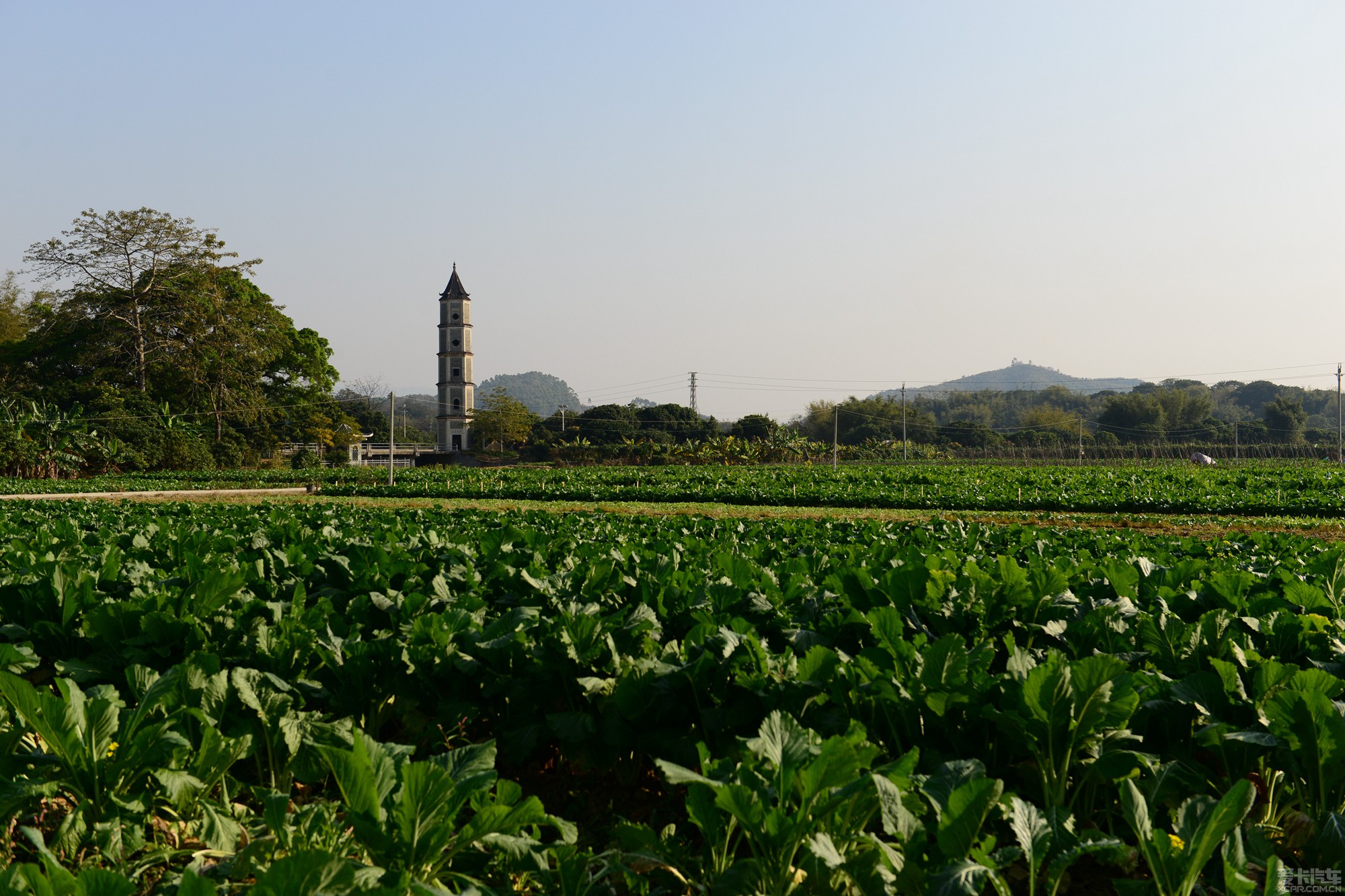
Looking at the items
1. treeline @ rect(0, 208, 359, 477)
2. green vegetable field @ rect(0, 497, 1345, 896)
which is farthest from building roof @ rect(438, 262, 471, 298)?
green vegetable field @ rect(0, 497, 1345, 896)

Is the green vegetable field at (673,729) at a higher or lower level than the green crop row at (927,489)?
higher

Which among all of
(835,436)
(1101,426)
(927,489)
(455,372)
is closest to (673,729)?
(927,489)

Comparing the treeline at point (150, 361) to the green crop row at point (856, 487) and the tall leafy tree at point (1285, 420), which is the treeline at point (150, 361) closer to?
the green crop row at point (856, 487)

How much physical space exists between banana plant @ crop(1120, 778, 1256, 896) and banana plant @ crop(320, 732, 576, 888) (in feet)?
5.12

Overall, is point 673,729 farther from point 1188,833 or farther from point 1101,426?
point 1101,426

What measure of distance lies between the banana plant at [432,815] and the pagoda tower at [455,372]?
84330mm

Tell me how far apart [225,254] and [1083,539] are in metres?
56.3

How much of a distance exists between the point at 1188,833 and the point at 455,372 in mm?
89466

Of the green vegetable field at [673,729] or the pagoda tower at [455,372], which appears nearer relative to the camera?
the green vegetable field at [673,729]

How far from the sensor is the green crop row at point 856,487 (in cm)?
2575

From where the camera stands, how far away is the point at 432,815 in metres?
2.17

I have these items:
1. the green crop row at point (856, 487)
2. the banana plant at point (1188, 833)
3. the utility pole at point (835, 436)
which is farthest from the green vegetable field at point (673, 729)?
the utility pole at point (835, 436)

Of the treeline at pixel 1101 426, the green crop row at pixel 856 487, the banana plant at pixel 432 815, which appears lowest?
the green crop row at pixel 856 487

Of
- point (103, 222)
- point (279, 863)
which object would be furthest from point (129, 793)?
point (103, 222)
